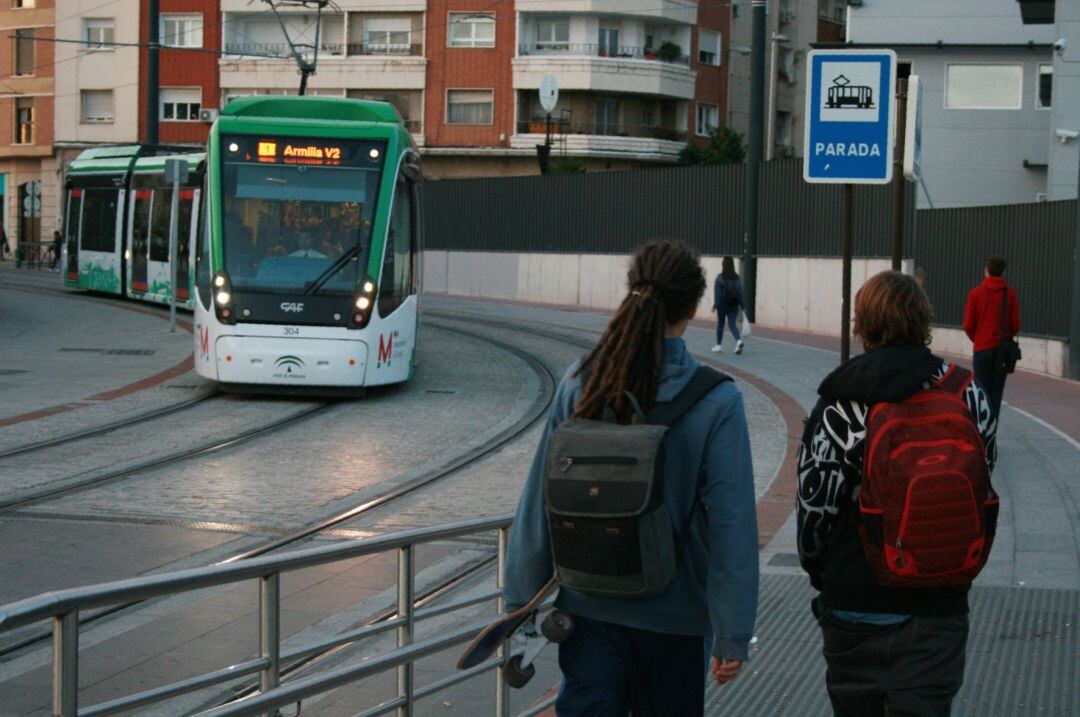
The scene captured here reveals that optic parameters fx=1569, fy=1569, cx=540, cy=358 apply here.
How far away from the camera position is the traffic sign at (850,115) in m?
8.16

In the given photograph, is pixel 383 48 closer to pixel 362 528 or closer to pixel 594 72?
pixel 594 72

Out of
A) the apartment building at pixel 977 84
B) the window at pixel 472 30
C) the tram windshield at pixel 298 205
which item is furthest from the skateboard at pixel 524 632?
the window at pixel 472 30

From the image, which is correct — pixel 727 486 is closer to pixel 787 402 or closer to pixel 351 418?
pixel 351 418

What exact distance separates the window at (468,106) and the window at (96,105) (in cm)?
1349

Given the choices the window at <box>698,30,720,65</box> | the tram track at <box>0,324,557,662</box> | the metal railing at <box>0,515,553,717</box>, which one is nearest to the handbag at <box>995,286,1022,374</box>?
the tram track at <box>0,324,557,662</box>

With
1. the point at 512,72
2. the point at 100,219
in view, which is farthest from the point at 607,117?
the point at 100,219

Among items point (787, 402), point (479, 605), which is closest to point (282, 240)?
point (787, 402)

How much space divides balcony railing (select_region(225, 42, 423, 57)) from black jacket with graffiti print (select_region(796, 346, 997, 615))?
175 feet

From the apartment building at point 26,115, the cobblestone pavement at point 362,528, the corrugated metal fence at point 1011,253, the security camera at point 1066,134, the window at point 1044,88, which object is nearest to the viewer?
the cobblestone pavement at point 362,528

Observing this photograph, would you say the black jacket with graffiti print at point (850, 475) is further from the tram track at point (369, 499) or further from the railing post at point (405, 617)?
the tram track at point (369, 499)

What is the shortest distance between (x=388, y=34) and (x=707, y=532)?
5422cm

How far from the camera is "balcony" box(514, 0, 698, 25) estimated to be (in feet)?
178

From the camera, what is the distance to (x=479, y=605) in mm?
5082

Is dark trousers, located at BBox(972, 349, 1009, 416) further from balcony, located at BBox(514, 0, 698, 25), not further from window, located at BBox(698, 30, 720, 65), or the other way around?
window, located at BBox(698, 30, 720, 65)
